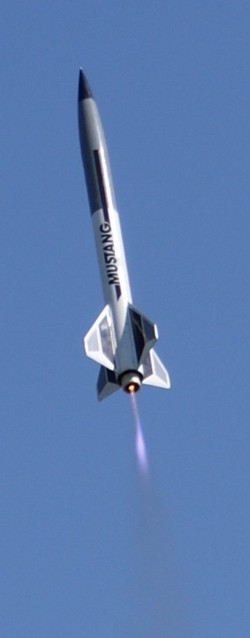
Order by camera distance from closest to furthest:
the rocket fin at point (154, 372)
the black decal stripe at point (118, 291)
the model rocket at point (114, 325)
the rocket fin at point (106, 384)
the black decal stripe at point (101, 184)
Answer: the model rocket at point (114, 325) → the rocket fin at point (106, 384) → the rocket fin at point (154, 372) → the black decal stripe at point (118, 291) → the black decal stripe at point (101, 184)

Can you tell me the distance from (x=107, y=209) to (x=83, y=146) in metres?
2.86

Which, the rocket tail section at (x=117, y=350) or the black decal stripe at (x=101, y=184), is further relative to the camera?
the black decal stripe at (x=101, y=184)

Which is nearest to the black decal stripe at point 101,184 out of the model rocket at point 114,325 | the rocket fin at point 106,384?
the model rocket at point 114,325

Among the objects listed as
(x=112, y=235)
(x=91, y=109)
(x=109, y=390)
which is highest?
(x=91, y=109)

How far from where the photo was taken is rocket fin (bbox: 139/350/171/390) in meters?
71.4

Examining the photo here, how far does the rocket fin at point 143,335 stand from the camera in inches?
2798

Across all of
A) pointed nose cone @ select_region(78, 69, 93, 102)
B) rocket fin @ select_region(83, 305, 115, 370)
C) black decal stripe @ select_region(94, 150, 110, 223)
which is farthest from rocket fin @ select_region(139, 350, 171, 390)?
pointed nose cone @ select_region(78, 69, 93, 102)

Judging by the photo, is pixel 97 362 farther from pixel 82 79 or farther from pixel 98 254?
pixel 82 79

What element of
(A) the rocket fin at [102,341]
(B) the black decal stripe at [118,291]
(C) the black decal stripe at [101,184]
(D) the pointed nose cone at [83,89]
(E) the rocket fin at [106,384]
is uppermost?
(D) the pointed nose cone at [83,89]

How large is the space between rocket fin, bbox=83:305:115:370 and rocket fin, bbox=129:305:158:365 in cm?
64

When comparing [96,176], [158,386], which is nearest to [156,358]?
[158,386]

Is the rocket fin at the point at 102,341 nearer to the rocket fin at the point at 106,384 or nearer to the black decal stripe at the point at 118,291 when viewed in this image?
the rocket fin at the point at 106,384

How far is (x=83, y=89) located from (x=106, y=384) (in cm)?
1050

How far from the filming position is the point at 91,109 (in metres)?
77.4
